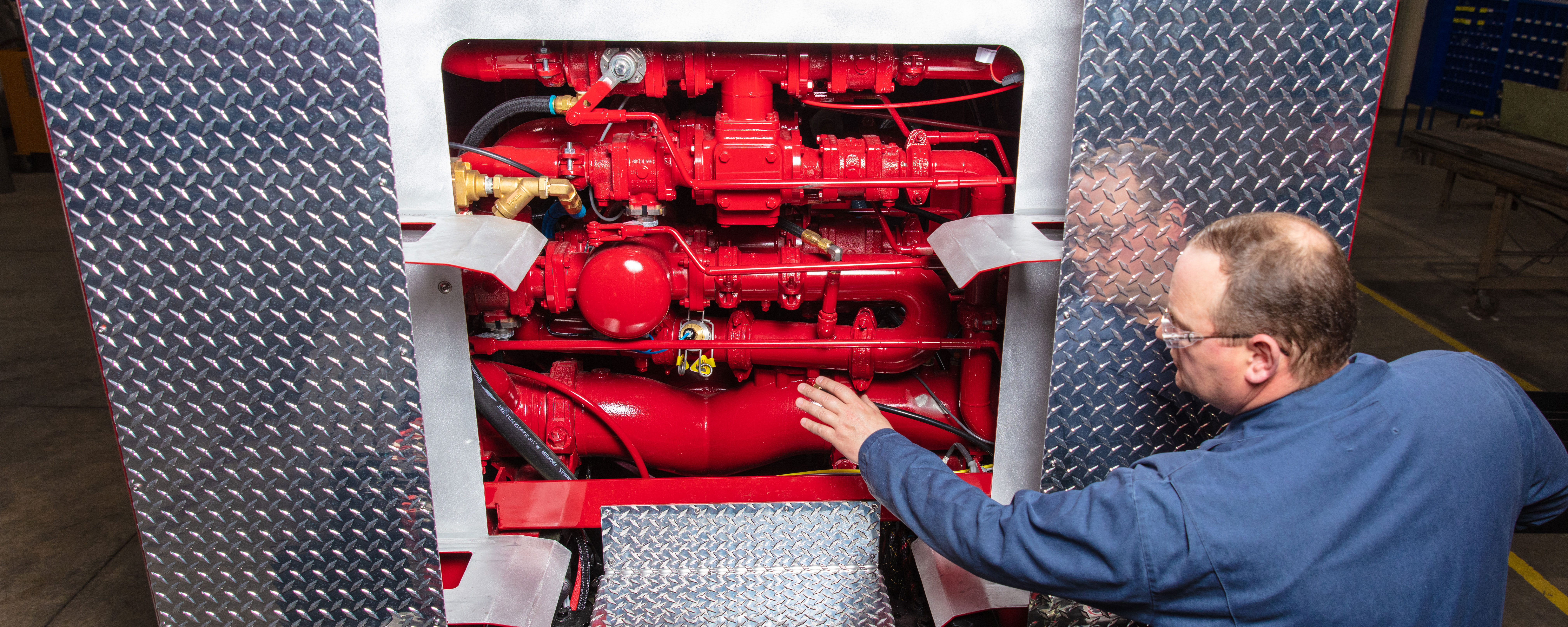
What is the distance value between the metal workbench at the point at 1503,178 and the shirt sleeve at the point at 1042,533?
4.67 m

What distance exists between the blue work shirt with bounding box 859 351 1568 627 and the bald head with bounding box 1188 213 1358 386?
55 millimetres

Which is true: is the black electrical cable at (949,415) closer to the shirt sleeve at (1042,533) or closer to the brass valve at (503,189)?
the shirt sleeve at (1042,533)

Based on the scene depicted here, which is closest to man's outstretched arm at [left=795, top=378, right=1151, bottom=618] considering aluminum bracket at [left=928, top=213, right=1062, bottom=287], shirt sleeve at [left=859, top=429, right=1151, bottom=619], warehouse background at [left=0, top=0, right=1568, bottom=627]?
shirt sleeve at [left=859, top=429, right=1151, bottom=619]

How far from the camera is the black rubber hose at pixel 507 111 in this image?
210 centimetres

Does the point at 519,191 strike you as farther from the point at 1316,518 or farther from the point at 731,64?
the point at 1316,518

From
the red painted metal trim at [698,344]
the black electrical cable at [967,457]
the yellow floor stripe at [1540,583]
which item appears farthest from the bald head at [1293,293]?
the yellow floor stripe at [1540,583]

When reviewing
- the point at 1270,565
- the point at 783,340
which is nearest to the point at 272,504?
the point at 783,340

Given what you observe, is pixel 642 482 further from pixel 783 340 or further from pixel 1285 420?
pixel 1285 420

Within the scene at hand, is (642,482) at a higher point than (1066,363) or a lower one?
lower

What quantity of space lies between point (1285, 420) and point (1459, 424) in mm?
276

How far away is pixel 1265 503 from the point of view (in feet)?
4.39

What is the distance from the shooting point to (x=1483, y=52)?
9.63 metres

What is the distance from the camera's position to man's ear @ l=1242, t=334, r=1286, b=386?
1.42 metres

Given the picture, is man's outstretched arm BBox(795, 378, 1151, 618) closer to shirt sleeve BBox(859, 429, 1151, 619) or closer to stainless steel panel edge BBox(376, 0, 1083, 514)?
shirt sleeve BBox(859, 429, 1151, 619)
